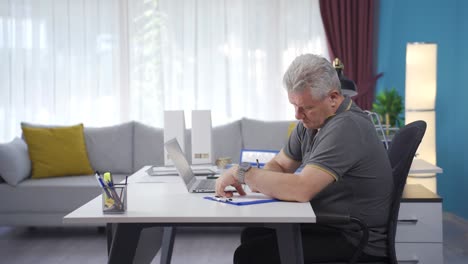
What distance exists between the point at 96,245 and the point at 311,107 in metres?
2.59

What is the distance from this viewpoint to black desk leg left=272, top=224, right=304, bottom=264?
1981 mm

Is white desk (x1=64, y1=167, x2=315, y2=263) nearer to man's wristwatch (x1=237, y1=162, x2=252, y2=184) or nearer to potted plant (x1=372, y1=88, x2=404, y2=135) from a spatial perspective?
man's wristwatch (x1=237, y1=162, x2=252, y2=184)

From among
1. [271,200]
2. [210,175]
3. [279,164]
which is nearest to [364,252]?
[271,200]

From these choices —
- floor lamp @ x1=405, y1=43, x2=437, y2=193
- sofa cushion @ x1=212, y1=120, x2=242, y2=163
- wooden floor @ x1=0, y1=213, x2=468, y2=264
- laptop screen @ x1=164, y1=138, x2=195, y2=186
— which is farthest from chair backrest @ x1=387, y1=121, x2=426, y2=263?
sofa cushion @ x1=212, y1=120, x2=242, y2=163

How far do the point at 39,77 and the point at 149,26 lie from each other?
43.9 inches

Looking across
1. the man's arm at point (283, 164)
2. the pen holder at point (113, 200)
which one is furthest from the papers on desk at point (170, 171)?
the pen holder at point (113, 200)

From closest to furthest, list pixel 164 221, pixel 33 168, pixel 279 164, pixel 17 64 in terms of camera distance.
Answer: pixel 164 221, pixel 279 164, pixel 33 168, pixel 17 64

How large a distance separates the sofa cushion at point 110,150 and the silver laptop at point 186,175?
8.38 ft

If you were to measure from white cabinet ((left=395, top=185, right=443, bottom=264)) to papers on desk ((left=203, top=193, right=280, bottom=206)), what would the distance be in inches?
32.8

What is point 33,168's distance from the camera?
4.90 metres

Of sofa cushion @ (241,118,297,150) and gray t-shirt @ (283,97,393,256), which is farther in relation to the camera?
sofa cushion @ (241,118,297,150)

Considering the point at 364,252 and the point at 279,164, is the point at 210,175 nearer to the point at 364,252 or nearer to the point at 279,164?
the point at 279,164

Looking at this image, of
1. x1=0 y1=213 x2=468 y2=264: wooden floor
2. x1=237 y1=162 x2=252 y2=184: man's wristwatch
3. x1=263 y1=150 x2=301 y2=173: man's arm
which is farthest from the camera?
x1=0 y1=213 x2=468 y2=264: wooden floor

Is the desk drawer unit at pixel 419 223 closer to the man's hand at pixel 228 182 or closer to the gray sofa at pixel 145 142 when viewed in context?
the man's hand at pixel 228 182
